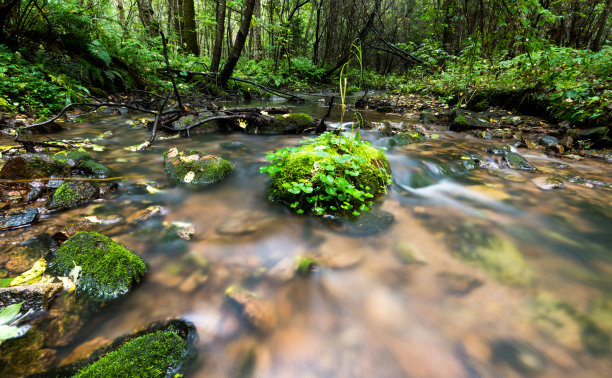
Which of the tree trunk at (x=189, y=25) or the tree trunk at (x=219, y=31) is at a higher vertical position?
the tree trunk at (x=189, y=25)

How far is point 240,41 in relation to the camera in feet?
26.3

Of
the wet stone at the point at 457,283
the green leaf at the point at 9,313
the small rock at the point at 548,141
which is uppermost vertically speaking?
the small rock at the point at 548,141

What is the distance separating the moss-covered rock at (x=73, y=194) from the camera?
254cm

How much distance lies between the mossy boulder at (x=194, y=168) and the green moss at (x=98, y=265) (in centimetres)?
158

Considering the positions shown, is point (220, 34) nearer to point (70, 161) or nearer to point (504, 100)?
point (70, 161)

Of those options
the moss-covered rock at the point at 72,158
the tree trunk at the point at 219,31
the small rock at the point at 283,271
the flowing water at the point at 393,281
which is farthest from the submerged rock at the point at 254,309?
the tree trunk at the point at 219,31

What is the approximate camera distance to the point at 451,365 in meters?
1.43

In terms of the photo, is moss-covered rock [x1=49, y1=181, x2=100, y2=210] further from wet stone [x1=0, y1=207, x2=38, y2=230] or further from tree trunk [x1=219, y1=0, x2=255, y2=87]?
tree trunk [x1=219, y1=0, x2=255, y2=87]

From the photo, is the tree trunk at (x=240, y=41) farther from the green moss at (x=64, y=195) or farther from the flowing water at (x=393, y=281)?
the green moss at (x=64, y=195)

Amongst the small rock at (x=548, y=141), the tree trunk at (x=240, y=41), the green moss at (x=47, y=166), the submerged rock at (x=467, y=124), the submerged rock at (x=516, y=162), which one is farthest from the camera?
the tree trunk at (x=240, y=41)

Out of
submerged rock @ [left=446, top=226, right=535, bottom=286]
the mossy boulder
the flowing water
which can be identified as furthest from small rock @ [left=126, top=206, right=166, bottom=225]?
submerged rock @ [left=446, top=226, right=535, bottom=286]

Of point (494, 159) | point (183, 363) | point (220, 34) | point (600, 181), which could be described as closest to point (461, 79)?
point (494, 159)

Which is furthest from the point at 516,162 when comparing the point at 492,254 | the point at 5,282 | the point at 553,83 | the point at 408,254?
the point at 5,282

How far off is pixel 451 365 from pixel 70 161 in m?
4.04
